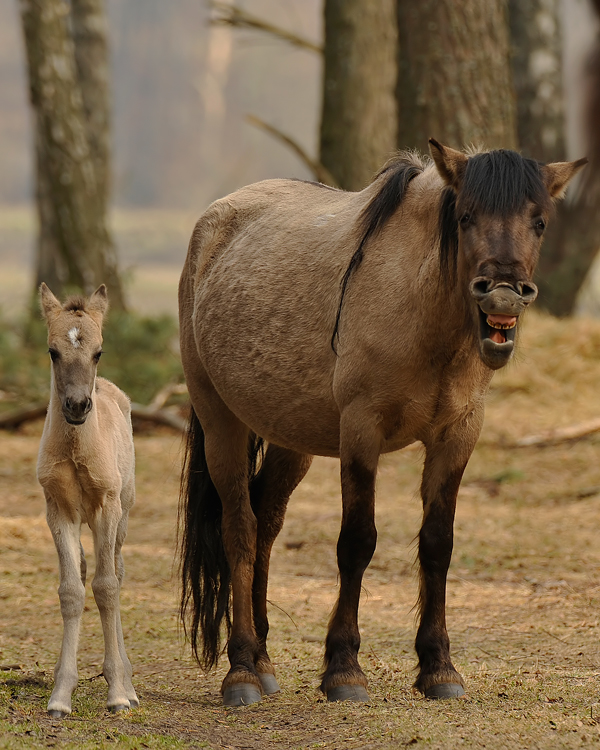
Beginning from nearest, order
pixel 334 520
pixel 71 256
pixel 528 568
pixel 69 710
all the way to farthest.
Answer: pixel 69 710 → pixel 528 568 → pixel 334 520 → pixel 71 256

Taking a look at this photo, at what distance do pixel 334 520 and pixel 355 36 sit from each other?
241 inches

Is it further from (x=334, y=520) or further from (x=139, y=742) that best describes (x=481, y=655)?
(x=334, y=520)

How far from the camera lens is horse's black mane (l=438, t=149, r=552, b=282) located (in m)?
3.81

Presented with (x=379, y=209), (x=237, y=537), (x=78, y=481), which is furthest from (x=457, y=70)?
(x=78, y=481)

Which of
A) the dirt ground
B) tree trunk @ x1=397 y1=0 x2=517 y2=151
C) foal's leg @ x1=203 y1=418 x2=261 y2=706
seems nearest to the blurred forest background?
tree trunk @ x1=397 y1=0 x2=517 y2=151

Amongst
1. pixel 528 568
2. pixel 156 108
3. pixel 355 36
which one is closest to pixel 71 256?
pixel 355 36

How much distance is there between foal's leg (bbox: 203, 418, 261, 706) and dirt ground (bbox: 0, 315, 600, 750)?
140 millimetres

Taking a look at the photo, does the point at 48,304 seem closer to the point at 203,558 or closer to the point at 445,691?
the point at 203,558

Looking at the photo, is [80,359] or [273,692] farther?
[273,692]

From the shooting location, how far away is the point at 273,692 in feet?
15.3

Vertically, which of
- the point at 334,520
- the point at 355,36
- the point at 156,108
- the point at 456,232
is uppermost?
the point at 156,108

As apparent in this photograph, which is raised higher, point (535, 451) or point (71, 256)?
point (71, 256)

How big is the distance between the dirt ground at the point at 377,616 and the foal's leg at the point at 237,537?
140mm

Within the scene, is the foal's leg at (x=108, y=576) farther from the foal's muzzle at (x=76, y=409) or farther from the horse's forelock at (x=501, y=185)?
the horse's forelock at (x=501, y=185)
